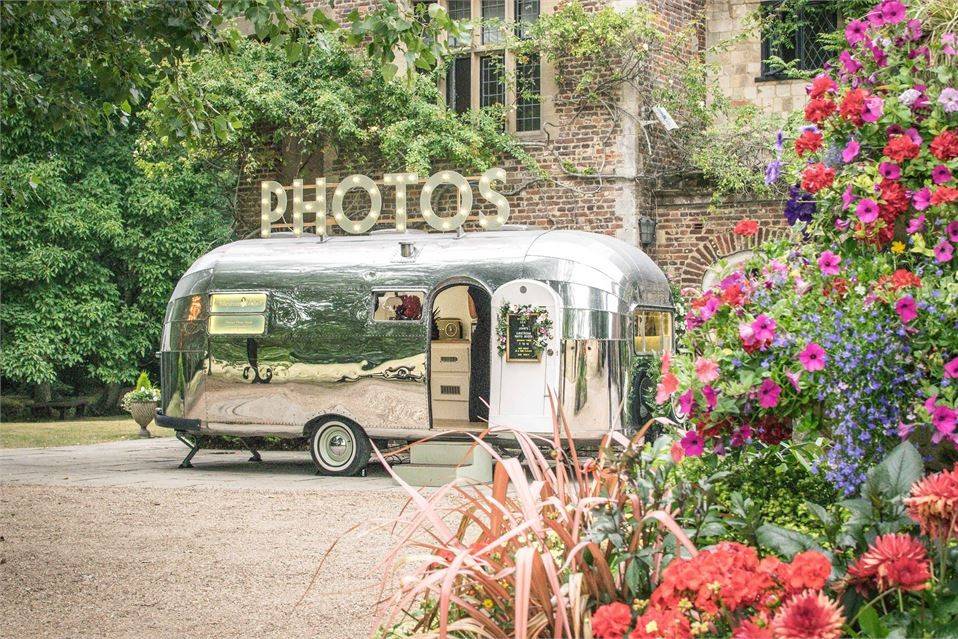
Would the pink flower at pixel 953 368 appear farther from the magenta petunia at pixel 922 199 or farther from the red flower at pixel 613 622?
the red flower at pixel 613 622

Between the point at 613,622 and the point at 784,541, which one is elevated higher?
the point at 784,541

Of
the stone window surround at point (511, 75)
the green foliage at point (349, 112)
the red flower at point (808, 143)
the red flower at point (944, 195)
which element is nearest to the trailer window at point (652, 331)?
the green foliage at point (349, 112)

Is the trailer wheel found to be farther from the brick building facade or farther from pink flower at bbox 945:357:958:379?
pink flower at bbox 945:357:958:379

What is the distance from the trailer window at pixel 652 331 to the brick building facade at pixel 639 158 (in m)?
2.72

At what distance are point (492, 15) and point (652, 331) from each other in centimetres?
679

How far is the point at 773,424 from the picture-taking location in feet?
13.9

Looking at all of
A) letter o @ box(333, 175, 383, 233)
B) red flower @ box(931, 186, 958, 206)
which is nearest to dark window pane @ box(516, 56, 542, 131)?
letter o @ box(333, 175, 383, 233)

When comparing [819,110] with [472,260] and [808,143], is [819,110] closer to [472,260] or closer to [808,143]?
[808,143]

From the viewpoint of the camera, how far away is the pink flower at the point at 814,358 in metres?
3.71

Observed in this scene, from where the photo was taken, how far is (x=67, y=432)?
2019cm

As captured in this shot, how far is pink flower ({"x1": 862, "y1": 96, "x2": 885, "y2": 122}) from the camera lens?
3.95 metres

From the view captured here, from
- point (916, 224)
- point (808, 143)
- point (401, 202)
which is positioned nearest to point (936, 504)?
point (916, 224)

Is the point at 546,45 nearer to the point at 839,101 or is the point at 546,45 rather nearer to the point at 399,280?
the point at 399,280

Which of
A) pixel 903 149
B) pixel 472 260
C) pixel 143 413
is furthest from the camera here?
pixel 143 413
